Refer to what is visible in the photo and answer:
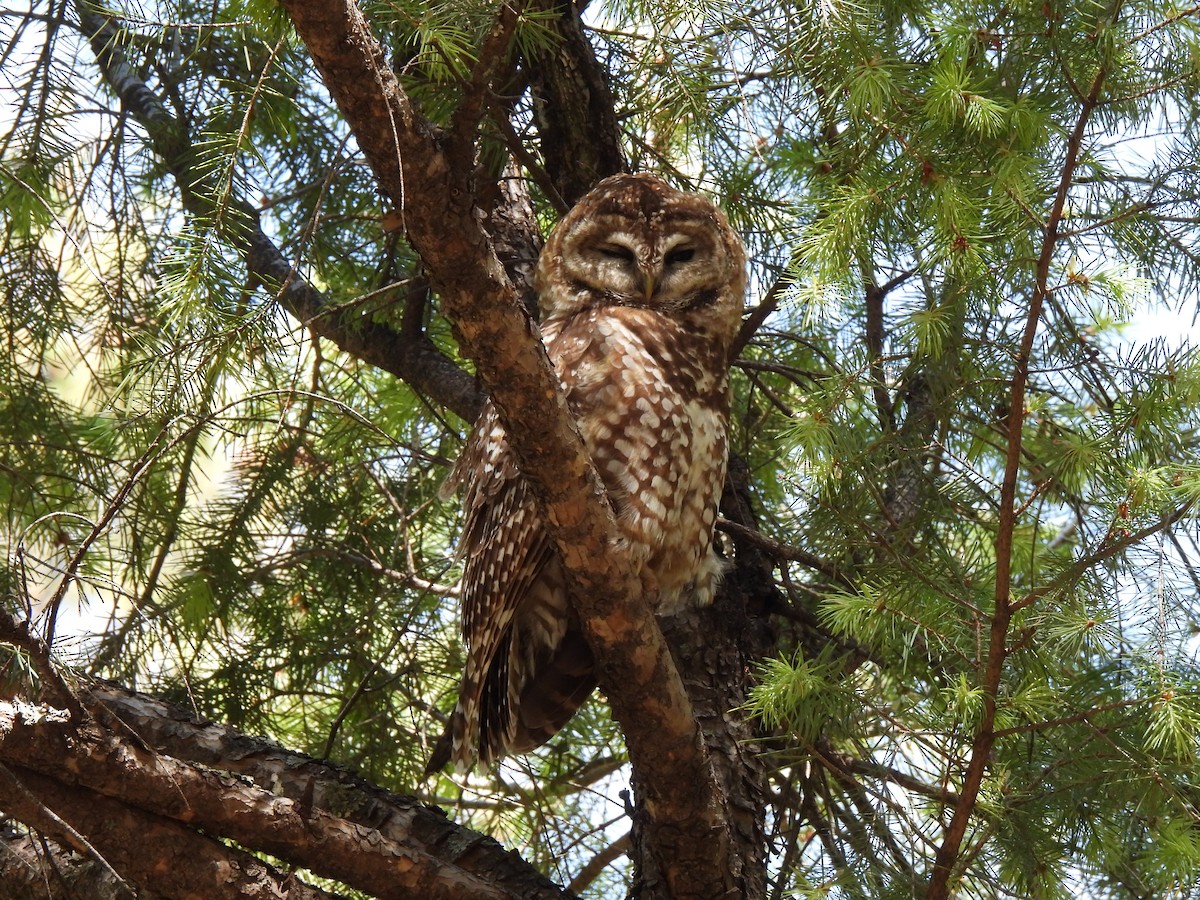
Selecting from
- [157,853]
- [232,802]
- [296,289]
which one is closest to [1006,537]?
[232,802]

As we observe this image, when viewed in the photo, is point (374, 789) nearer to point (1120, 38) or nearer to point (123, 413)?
point (123, 413)

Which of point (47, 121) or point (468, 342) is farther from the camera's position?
point (47, 121)

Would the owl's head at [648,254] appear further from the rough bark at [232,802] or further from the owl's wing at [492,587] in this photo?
the rough bark at [232,802]

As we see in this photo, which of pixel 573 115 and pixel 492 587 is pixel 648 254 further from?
pixel 492 587

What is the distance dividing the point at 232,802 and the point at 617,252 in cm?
165

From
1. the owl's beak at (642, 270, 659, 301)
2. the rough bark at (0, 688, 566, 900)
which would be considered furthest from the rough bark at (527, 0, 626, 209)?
the rough bark at (0, 688, 566, 900)

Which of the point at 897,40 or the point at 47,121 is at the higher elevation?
the point at 897,40

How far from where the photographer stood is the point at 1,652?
192 centimetres

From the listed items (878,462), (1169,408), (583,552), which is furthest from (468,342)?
(1169,408)

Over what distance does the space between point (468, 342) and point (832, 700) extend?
1003mm

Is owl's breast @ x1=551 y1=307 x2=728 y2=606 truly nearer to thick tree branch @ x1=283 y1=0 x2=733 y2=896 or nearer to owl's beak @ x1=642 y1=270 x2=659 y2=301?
owl's beak @ x1=642 y1=270 x2=659 y2=301

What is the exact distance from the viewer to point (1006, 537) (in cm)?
206

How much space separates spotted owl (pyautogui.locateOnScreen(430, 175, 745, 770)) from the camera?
112 inches

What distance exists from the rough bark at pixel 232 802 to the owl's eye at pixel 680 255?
1492 mm
